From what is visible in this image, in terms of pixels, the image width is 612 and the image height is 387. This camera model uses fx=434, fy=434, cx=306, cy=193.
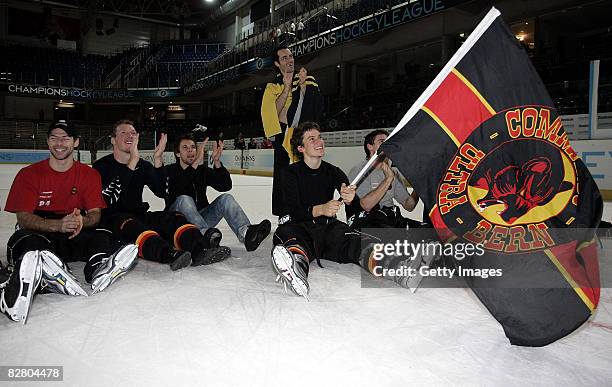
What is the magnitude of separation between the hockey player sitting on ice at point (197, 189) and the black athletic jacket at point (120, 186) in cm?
26

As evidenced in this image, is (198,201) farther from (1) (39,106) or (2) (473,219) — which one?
(1) (39,106)

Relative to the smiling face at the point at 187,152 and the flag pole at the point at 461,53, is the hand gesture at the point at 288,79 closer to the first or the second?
the smiling face at the point at 187,152

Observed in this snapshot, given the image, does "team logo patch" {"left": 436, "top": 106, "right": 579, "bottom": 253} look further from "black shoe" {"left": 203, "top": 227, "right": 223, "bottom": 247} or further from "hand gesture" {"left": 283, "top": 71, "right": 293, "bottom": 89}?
"hand gesture" {"left": 283, "top": 71, "right": 293, "bottom": 89}

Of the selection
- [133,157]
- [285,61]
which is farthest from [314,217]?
[285,61]

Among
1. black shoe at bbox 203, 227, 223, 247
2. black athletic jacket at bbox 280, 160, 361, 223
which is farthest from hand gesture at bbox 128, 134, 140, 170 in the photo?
black athletic jacket at bbox 280, 160, 361, 223

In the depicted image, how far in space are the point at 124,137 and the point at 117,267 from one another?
102 centimetres

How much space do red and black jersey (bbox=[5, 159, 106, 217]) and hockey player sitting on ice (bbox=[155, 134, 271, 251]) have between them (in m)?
0.67

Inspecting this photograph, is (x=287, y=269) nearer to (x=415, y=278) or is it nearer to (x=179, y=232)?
(x=415, y=278)

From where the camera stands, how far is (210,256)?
2555 millimetres

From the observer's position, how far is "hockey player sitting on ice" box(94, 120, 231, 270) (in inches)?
98.2

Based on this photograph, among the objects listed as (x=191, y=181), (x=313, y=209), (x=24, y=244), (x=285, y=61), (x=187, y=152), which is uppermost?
(x=285, y=61)

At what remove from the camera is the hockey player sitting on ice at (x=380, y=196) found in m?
2.62

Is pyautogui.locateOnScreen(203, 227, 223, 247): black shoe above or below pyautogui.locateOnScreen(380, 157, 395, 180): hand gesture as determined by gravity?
below

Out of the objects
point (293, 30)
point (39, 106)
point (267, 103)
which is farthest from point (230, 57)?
point (267, 103)
